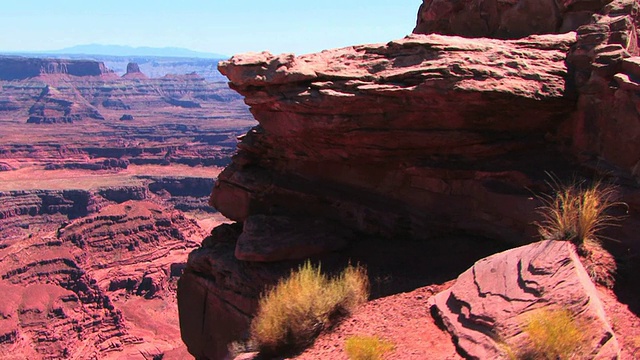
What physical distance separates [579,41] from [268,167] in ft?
21.6

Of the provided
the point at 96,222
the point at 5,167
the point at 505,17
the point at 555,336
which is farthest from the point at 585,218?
the point at 5,167

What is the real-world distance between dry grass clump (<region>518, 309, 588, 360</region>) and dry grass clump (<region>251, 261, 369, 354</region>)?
10.0ft

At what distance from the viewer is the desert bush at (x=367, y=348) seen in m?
6.57

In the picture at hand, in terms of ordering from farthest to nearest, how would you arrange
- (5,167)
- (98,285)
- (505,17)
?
(5,167), (98,285), (505,17)

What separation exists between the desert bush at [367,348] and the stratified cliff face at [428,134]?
3.48 m

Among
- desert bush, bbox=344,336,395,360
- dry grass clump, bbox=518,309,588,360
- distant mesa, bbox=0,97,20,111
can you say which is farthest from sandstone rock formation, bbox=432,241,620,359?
distant mesa, bbox=0,97,20,111

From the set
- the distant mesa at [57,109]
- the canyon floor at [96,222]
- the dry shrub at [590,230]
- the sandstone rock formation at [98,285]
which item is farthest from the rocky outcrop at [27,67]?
the dry shrub at [590,230]

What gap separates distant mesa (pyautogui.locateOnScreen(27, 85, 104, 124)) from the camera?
420 ft

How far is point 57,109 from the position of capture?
134125 mm

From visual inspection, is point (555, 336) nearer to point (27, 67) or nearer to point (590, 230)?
point (590, 230)

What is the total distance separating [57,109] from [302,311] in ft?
461

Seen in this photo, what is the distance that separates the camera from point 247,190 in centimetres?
1270

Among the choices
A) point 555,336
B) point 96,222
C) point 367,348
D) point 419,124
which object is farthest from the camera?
point 96,222

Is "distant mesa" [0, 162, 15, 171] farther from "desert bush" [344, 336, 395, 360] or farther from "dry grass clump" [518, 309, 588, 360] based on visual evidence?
"dry grass clump" [518, 309, 588, 360]
